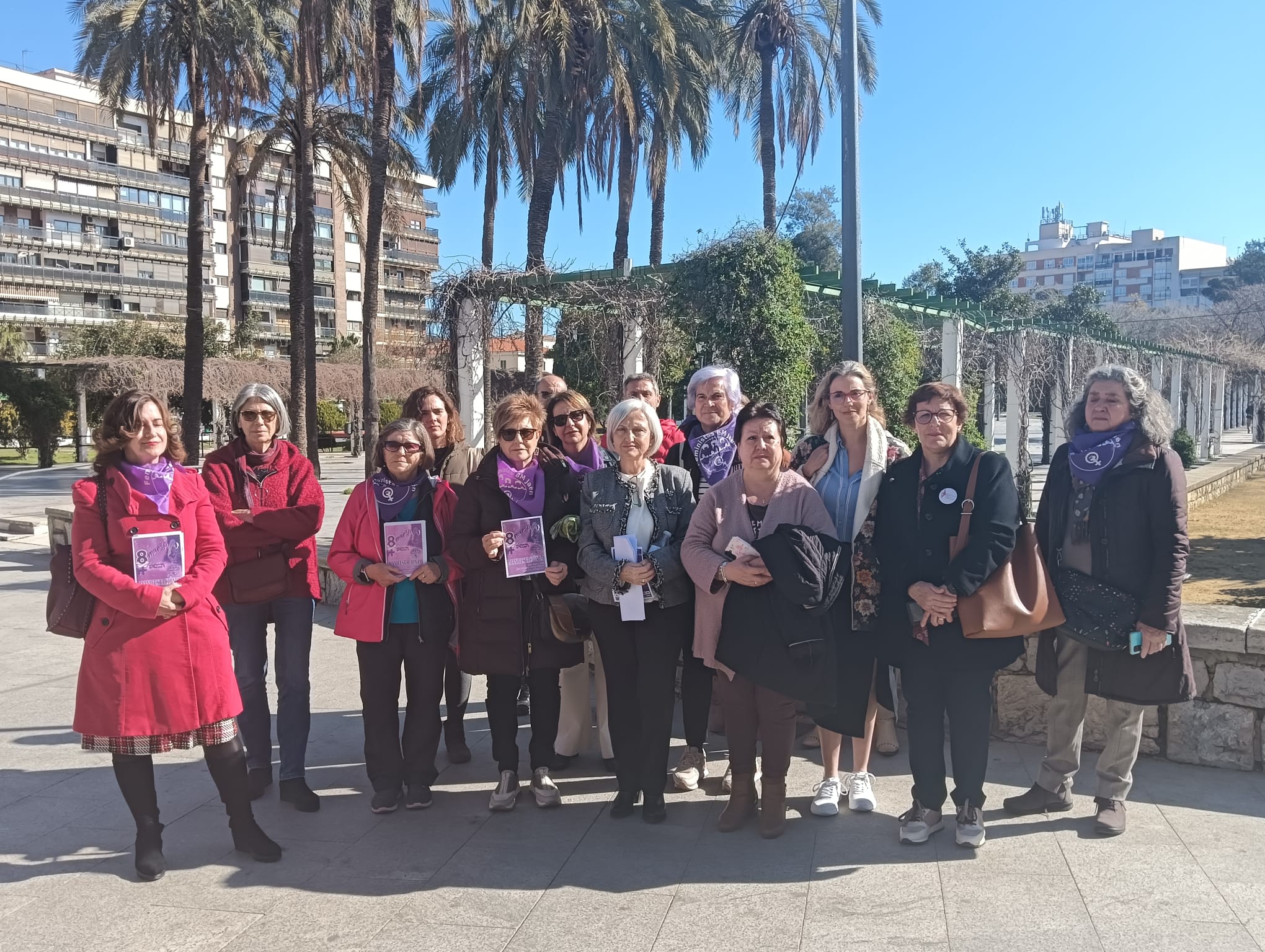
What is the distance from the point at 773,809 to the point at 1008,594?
1.24 m

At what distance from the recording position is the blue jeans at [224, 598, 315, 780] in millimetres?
4270

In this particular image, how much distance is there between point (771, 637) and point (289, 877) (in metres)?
2.00

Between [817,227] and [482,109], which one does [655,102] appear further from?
[817,227]

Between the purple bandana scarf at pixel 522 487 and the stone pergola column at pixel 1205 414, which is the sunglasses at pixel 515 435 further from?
the stone pergola column at pixel 1205 414

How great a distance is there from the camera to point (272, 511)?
13.6ft

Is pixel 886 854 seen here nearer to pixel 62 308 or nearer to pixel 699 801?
pixel 699 801

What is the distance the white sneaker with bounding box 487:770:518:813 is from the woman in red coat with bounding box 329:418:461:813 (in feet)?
1.04

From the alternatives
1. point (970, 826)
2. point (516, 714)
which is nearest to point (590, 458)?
point (516, 714)

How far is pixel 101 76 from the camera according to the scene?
18.6m

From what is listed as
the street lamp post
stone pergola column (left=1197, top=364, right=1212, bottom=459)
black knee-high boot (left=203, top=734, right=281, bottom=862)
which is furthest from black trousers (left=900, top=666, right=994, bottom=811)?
stone pergola column (left=1197, top=364, right=1212, bottom=459)

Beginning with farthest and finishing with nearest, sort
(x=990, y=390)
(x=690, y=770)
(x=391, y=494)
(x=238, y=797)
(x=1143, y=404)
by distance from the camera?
(x=990, y=390), (x=690, y=770), (x=391, y=494), (x=1143, y=404), (x=238, y=797)

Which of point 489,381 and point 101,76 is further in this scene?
point 101,76

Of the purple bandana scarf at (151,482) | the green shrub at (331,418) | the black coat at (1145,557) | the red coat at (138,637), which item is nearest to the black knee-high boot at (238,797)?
the red coat at (138,637)

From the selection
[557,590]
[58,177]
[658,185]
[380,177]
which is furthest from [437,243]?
[557,590]
